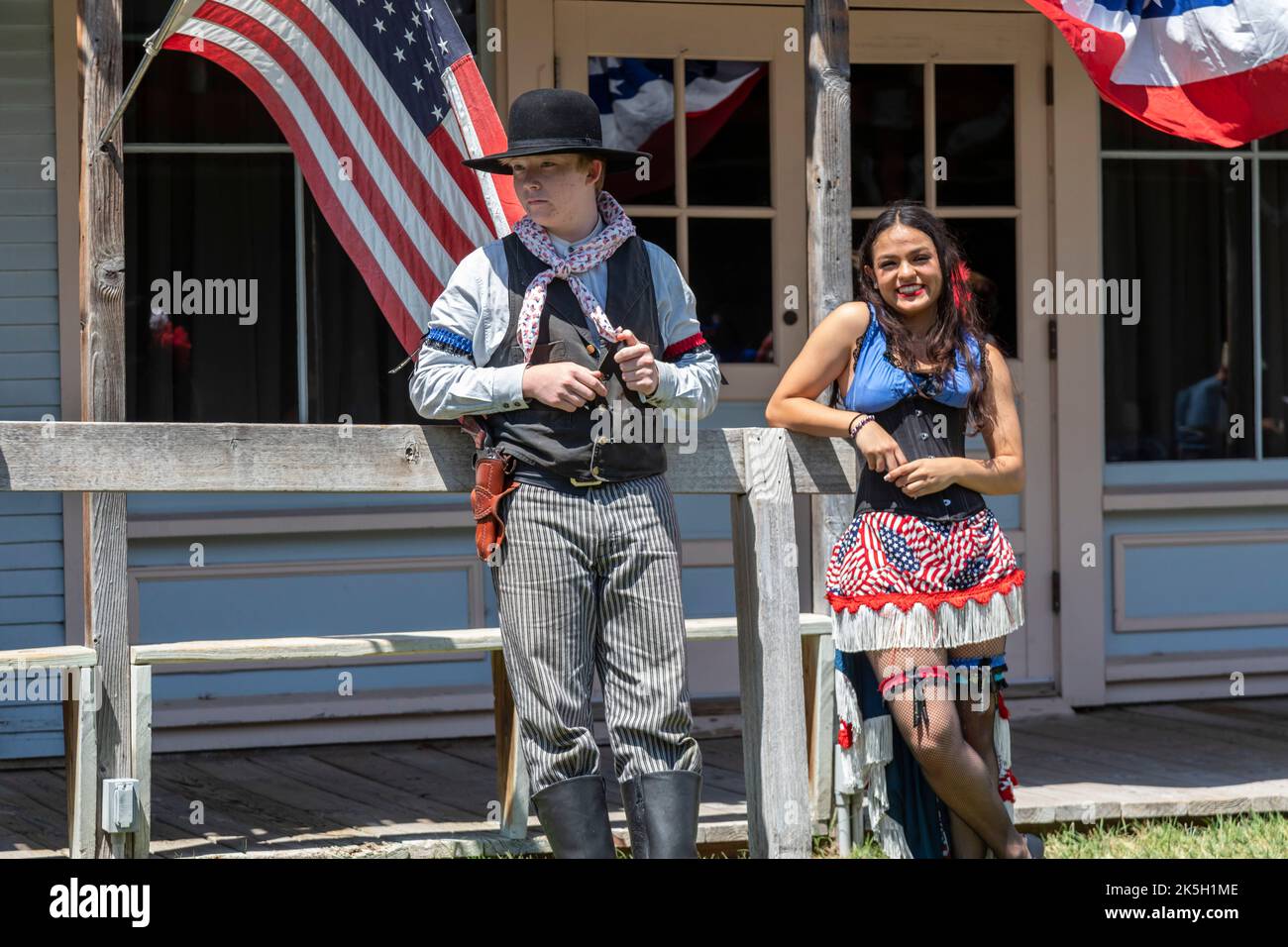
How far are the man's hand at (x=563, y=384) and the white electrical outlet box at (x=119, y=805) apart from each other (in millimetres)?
1600

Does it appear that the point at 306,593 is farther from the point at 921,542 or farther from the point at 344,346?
the point at 921,542

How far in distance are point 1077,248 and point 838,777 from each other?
3059 mm

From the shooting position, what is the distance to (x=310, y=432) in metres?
3.86

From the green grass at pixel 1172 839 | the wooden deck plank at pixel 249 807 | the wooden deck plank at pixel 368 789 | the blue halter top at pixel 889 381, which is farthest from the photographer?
the wooden deck plank at pixel 368 789

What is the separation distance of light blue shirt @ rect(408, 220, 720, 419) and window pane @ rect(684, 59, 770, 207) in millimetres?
2939

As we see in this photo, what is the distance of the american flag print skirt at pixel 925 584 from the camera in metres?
3.78

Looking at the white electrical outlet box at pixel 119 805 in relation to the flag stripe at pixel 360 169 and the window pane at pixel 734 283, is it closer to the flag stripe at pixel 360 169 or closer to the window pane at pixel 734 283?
the flag stripe at pixel 360 169

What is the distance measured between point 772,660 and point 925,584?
0.45 meters

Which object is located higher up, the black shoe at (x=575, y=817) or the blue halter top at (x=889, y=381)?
the blue halter top at (x=889, y=381)

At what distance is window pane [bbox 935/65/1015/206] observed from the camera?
263 inches

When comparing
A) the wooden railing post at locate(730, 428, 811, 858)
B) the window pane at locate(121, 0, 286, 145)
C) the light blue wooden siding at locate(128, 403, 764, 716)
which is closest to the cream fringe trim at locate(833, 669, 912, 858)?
the wooden railing post at locate(730, 428, 811, 858)

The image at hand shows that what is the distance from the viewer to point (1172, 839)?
496cm

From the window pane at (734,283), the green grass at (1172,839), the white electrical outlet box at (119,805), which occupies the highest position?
the window pane at (734,283)

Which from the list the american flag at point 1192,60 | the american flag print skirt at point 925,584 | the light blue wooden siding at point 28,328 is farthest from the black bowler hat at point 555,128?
the light blue wooden siding at point 28,328
